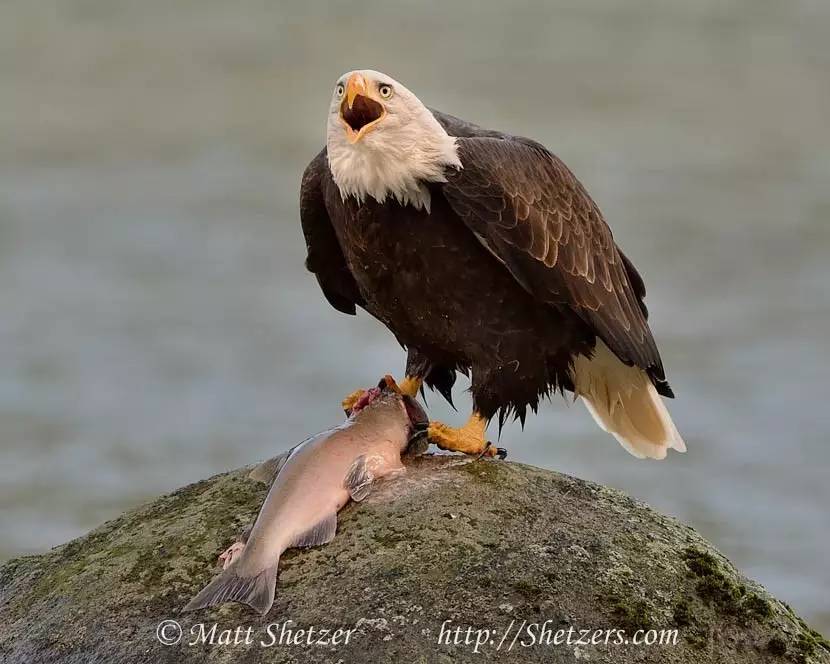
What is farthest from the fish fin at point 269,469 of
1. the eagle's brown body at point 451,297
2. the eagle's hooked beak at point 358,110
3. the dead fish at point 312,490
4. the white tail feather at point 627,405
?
the white tail feather at point 627,405

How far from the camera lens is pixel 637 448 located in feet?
26.0

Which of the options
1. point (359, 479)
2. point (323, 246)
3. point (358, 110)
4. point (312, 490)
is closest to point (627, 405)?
point (323, 246)

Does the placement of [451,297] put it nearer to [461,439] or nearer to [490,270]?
[490,270]

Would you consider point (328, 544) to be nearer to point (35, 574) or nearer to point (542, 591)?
point (542, 591)

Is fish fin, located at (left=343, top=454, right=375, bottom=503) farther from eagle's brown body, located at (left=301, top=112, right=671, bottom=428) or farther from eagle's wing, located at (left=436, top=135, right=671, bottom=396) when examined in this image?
eagle's wing, located at (left=436, top=135, right=671, bottom=396)

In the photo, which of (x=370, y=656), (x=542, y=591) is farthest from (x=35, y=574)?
(x=542, y=591)

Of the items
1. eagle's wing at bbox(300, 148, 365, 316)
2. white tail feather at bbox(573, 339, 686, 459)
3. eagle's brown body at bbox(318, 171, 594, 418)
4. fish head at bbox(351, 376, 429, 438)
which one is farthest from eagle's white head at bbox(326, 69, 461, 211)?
white tail feather at bbox(573, 339, 686, 459)

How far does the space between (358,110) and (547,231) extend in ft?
3.86

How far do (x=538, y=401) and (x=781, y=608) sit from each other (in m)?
1.87

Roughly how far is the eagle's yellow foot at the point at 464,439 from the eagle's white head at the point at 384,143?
1.12m

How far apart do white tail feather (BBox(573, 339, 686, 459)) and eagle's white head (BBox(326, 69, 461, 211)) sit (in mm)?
1723

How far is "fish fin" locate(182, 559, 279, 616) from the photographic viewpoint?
4.73m

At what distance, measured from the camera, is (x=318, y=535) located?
5.07 m

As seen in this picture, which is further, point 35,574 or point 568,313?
point 568,313
